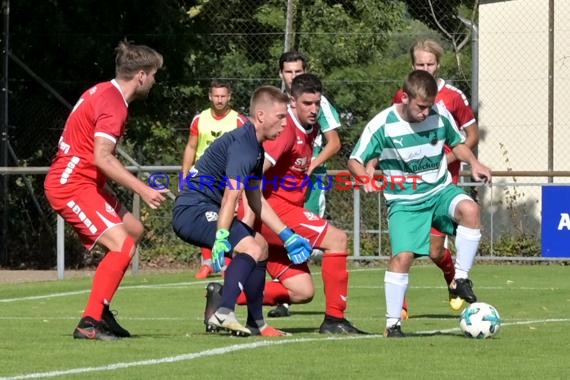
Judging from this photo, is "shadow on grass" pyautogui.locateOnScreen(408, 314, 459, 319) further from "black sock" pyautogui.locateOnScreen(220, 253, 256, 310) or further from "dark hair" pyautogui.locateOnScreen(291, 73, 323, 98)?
"black sock" pyautogui.locateOnScreen(220, 253, 256, 310)

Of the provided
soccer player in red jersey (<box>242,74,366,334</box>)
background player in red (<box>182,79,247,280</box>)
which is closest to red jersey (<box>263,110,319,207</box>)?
soccer player in red jersey (<box>242,74,366,334</box>)

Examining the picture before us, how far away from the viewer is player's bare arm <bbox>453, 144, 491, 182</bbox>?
1023 cm

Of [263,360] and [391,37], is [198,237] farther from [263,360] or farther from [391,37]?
[391,37]

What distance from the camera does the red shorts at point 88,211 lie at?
9.77 meters

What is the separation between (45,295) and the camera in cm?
1556

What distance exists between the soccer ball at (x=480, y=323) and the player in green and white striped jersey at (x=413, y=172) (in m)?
0.47

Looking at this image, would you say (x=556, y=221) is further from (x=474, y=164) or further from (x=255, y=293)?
(x=255, y=293)

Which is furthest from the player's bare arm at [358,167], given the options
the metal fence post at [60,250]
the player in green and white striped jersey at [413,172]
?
the metal fence post at [60,250]

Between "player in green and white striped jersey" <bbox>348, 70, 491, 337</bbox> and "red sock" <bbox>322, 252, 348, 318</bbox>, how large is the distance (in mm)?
483

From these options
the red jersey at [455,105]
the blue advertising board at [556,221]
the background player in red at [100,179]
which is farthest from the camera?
the blue advertising board at [556,221]

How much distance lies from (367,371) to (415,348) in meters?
1.18

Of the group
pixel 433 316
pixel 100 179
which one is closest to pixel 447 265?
pixel 433 316

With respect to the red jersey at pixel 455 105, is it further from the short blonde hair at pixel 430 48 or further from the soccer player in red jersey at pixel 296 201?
the soccer player in red jersey at pixel 296 201

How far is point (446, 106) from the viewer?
12672mm
